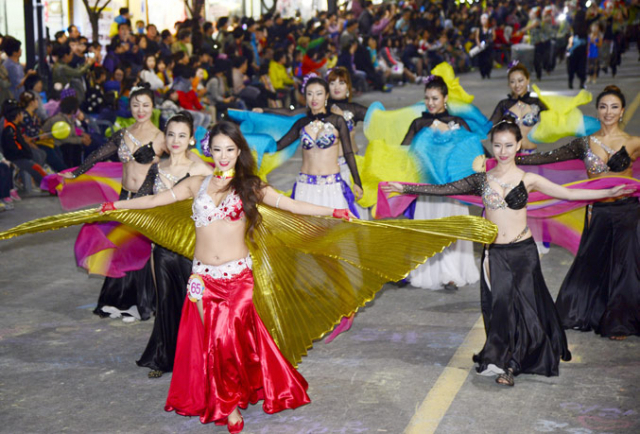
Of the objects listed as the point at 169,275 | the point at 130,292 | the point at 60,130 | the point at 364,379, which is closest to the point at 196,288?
the point at 169,275

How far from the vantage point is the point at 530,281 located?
6492 millimetres

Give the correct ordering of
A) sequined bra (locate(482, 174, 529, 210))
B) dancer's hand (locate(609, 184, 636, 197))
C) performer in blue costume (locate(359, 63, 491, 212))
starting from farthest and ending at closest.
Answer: performer in blue costume (locate(359, 63, 491, 212)) < dancer's hand (locate(609, 184, 636, 197)) < sequined bra (locate(482, 174, 529, 210))

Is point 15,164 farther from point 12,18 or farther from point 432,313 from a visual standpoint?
point 432,313

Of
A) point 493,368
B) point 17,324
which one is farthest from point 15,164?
point 493,368

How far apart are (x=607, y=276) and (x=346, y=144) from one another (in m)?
2.58

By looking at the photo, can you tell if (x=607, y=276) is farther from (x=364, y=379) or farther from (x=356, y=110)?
(x=356, y=110)

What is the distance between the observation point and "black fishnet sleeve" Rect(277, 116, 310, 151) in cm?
832

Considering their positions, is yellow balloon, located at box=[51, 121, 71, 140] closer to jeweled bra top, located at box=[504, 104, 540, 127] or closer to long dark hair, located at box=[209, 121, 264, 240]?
jeweled bra top, located at box=[504, 104, 540, 127]

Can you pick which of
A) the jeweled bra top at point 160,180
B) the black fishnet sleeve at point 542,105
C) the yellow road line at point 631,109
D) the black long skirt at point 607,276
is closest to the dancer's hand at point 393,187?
the jeweled bra top at point 160,180

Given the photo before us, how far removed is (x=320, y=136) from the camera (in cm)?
825

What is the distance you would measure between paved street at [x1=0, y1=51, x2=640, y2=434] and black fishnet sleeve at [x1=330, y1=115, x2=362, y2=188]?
4.14ft

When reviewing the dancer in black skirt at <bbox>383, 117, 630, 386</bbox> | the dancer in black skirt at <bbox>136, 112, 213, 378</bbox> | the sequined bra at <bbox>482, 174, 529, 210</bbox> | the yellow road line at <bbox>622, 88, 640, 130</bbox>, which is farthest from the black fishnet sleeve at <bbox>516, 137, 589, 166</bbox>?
the yellow road line at <bbox>622, 88, 640, 130</bbox>

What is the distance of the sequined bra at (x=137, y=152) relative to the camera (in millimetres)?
7816

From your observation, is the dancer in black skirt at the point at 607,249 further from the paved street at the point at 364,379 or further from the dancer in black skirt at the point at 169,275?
the dancer in black skirt at the point at 169,275
